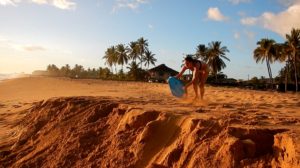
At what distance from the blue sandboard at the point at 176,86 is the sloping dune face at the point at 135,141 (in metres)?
1.81

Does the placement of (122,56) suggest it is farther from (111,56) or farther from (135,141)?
(135,141)

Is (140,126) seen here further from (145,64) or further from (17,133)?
(145,64)

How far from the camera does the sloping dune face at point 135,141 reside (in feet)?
13.7

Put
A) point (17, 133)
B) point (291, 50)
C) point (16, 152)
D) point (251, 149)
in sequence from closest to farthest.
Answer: point (251, 149), point (16, 152), point (17, 133), point (291, 50)

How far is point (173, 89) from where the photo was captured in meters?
8.88

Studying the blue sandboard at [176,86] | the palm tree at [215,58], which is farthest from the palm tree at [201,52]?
the blue sandboard at [176,86]

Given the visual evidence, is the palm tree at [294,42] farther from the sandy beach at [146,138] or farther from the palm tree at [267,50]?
the sandy beach at [146,138]

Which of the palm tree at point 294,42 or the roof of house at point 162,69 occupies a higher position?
the palm tree at point 294,42

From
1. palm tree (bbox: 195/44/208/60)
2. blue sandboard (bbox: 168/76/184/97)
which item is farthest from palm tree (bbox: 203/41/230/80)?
blue sandboard (bbox: 168/76/184/97)

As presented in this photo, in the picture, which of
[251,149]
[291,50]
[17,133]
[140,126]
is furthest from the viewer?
[291,50]

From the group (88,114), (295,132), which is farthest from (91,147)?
(295,132)

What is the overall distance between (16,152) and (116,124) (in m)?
2.25

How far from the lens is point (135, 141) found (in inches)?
222

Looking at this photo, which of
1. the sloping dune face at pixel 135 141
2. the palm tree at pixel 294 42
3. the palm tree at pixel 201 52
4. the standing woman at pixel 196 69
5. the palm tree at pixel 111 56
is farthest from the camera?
the palm tree at pixel 111 56
